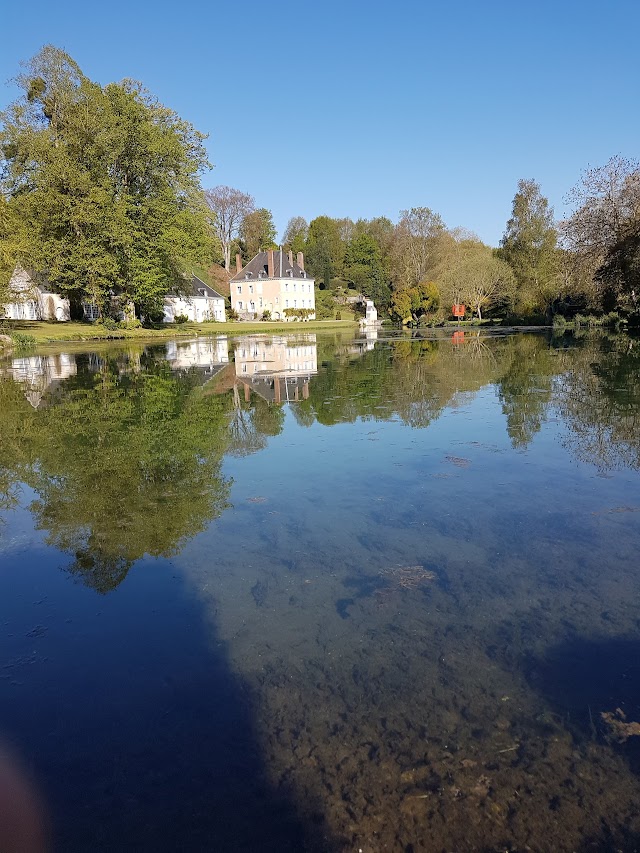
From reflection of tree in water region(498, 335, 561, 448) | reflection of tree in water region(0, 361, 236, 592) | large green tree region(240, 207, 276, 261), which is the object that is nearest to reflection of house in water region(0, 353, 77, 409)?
reflection of tree in water region(0, 361, 236, 592)

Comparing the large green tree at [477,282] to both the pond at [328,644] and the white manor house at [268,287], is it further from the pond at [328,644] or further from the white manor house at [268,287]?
the pond at [328,644]

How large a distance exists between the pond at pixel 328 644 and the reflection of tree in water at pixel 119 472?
48 mm

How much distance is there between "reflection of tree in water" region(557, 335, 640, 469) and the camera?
8.17m

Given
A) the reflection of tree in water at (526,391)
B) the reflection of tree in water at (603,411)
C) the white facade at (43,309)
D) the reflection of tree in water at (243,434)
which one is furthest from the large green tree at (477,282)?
the reflection of tree in water at (243,434)

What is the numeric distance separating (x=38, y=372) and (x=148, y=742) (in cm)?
2164

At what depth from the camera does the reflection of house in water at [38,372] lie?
655 inches

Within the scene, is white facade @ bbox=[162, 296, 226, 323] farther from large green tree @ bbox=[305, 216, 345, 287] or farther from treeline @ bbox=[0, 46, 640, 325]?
large green tree @ bbox=[305, 216, 345, 287]

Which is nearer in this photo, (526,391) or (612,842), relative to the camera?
(612,842)

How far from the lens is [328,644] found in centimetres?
385

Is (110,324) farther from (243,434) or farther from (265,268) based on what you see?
(265,268)

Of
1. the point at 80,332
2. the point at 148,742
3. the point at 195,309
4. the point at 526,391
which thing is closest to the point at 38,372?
the point at 526,391

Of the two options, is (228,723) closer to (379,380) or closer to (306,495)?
(306,495)

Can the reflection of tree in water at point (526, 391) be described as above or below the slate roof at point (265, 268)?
below

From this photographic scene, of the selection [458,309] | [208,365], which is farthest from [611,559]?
[458,309]
